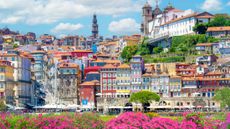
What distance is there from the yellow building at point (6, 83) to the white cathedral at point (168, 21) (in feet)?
125

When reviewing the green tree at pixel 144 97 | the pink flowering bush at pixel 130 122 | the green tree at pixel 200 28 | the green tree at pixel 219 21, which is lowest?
the green tree at pixel 144 97

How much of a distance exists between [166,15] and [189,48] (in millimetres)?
25653

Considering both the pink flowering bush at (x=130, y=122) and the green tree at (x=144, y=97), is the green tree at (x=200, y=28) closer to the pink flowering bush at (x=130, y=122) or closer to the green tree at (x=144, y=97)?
the green tree at (x=144, y=97)

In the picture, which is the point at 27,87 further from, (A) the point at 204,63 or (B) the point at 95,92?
(A) the point at 204,63

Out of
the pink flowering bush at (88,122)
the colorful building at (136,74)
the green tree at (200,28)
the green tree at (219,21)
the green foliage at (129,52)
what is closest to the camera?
the pink flowering bush at (88,122)

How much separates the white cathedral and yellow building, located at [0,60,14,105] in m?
38.2

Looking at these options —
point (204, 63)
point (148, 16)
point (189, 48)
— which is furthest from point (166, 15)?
point (204, 63)

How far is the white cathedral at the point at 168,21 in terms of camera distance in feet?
357

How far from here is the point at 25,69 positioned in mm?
90312

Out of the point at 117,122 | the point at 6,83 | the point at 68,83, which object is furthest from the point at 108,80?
the point at 117,122

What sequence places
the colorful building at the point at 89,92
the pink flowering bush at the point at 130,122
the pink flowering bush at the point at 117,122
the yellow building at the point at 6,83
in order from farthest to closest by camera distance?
1. the colorful building at the point at 89,92
2. the yellow building at the point at 6,83
3. the pink flowering bush at the point at 117,122
4. the pink flowering bush at the point at 130,122

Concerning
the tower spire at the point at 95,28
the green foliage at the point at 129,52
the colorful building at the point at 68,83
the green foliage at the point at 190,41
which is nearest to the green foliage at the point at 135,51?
the green foliage at the point at 129,52

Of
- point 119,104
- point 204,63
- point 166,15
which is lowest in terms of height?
point 119,104

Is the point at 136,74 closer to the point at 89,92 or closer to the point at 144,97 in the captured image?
the point at 89,92
